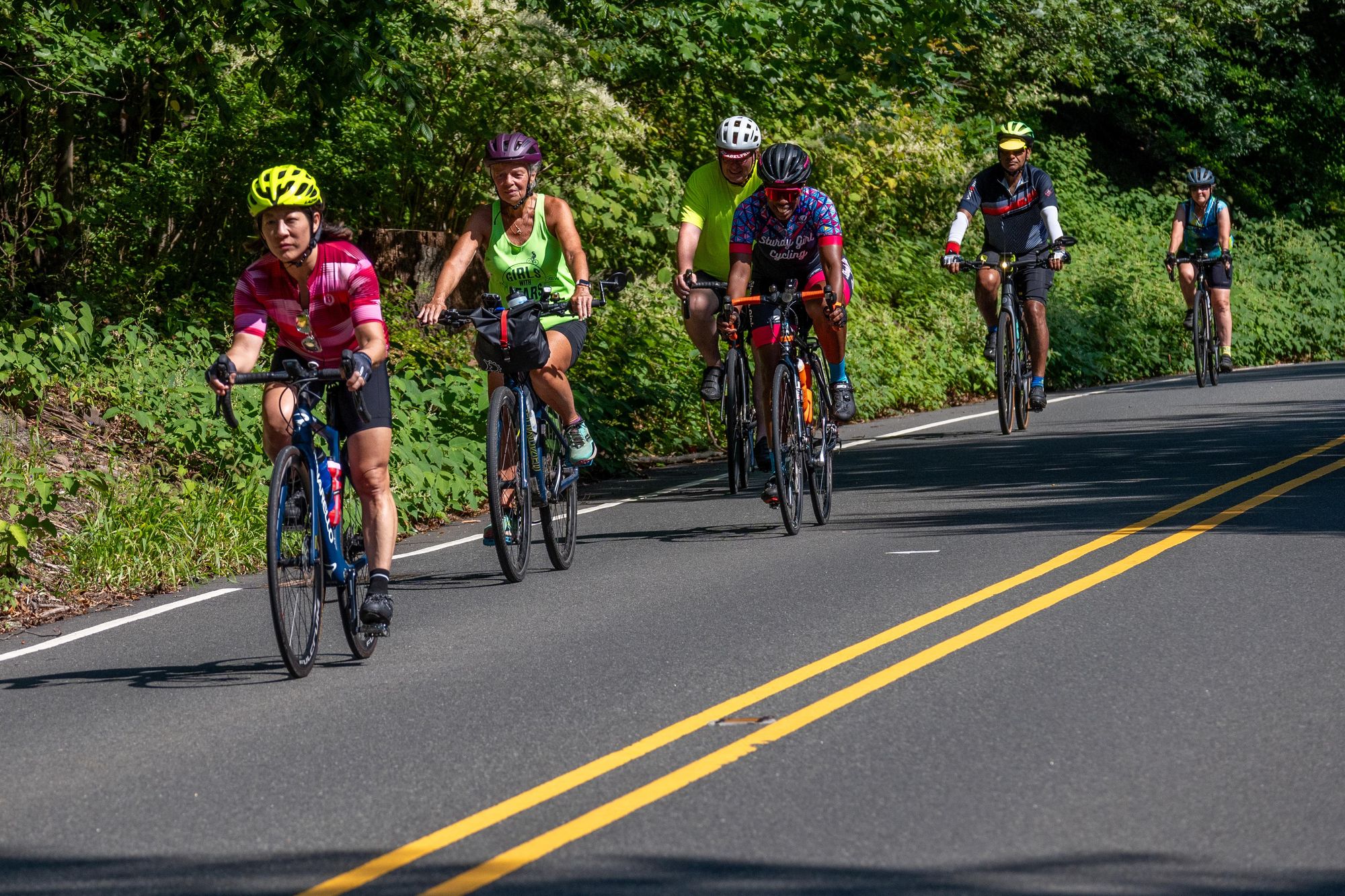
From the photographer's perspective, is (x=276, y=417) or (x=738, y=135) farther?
(x=738, y=135)

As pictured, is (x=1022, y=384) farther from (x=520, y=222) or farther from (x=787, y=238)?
(x=520, y=222)

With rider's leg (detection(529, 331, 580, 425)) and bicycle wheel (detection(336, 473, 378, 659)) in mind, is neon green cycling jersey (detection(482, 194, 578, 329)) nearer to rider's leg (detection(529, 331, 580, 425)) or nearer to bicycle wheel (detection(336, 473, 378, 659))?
rider's leg (detection(529, 331, 580, 425))

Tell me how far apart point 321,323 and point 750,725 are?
2.71 meters

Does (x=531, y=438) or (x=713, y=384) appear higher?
(x=713, y=384)

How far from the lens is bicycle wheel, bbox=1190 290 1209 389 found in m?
21.0

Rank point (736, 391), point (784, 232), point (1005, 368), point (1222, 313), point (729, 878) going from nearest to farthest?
point (729, 878), point (784, 232), point (736, 391), point (1005, 368), point (1222, 313)

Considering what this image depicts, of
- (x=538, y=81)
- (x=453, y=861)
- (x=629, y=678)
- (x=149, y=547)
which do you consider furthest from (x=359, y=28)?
(x=453, y=861)

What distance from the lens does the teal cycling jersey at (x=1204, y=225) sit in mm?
21750

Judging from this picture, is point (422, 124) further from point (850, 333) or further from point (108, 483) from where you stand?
point (850, 333)

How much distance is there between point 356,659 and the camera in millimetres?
7918

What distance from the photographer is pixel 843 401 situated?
1169 cm

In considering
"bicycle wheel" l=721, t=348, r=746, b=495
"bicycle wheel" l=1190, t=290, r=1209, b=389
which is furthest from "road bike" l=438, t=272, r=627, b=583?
"bicycle wheel" l=1190, t=290, r=1209, b=389

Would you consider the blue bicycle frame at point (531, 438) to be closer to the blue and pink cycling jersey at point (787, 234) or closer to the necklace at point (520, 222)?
the necklace at point (520, 222)

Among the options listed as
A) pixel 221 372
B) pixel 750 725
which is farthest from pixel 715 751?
pixel 221 372
